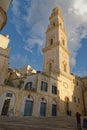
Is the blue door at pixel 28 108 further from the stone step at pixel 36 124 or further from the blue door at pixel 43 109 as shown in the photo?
the stone step at pixel 36 124

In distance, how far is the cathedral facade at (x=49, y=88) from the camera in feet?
89.8

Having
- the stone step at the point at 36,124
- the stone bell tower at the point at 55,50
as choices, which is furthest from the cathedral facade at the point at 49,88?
the stone step at the point at 36,124

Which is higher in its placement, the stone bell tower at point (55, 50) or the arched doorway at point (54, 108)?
the stone bell tower at point (55, 50)

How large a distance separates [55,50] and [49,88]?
13.7 meters

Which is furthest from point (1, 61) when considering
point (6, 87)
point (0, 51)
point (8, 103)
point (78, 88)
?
point (78, 88)

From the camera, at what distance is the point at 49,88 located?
111ft

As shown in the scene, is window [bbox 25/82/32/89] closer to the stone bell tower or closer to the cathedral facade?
the cathedral facade

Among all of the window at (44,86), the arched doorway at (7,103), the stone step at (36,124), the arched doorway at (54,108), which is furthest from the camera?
the arched doorway at (54,108)

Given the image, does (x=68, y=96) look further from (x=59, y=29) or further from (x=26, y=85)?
(x=59, y=29)

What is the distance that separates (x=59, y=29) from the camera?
48.5 meters

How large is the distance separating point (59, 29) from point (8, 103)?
3011 cm

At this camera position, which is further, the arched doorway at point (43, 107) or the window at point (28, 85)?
the window at point (28, 85)

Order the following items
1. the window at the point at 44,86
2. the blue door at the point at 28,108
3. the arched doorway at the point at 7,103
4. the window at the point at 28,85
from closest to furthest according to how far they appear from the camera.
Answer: the arched doorway at the point at 7,103
the blue door at the point at 28,108
the window at the point at 44,86
the window at the point at 28,85

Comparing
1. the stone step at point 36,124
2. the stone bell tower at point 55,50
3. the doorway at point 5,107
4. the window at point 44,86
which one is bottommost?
the stone step at point 36,124
